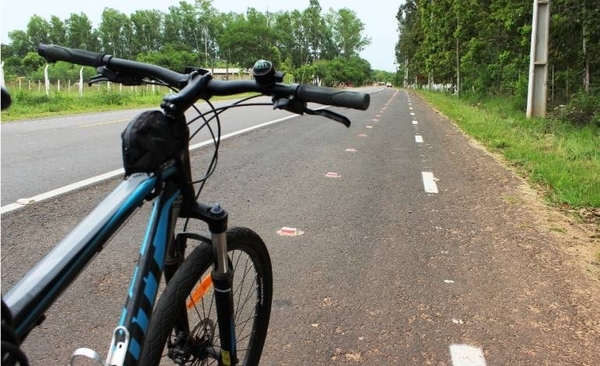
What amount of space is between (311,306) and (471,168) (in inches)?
218

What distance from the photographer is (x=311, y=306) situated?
319cm

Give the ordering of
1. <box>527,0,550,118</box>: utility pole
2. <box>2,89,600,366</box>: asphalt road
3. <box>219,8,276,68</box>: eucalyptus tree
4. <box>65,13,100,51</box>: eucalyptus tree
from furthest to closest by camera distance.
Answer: <box>65,13,100,51</box>: eucalyptus tree < <box>219,8,276,68</box>: eucalyptus tree < <box>527,0,550,118</box>: utility pole < <box>2,89,600,366</box>: asphalt road

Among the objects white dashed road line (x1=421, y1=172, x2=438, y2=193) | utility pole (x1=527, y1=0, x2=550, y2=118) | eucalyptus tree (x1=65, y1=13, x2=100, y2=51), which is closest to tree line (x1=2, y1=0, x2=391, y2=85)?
eucalyptus tree (x1=65, y1=13, x2=100, y2=51)

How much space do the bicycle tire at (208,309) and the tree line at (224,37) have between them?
73.0 metres

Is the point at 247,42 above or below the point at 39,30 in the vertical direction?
below

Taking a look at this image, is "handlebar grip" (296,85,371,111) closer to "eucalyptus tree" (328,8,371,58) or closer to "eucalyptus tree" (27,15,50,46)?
"eucalyptus tree" (27,15,50,46)

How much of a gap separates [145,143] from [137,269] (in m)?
0.37

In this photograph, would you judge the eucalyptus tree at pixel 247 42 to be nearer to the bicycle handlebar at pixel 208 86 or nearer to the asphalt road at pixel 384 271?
the asphalt road at pixel 384 271

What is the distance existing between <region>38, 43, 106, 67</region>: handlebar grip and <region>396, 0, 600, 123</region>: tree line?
1350cm

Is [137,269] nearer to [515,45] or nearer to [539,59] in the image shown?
[539,59]

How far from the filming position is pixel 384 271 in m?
3.77

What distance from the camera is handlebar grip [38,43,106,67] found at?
1.88m

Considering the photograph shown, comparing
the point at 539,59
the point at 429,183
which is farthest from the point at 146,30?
the point at 429,183

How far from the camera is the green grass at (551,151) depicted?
20.2 feet
